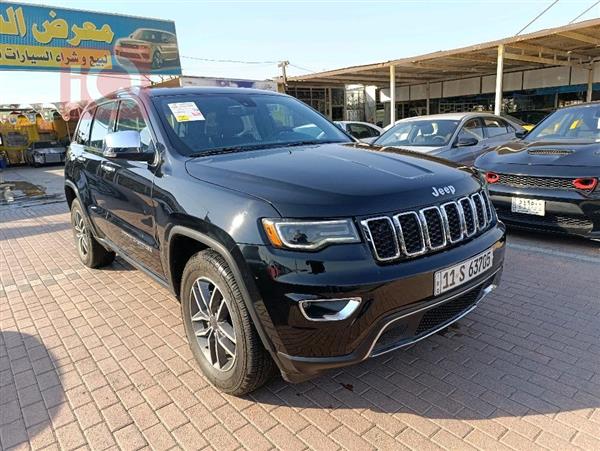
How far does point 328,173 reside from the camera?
2412 mm

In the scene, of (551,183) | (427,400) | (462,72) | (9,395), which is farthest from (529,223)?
(462,72)

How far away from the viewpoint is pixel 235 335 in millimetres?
2324

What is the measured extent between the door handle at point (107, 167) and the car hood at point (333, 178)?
119 centimetres

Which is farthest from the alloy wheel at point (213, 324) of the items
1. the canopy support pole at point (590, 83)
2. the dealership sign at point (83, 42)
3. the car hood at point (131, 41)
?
the car hood at point (131, 41)

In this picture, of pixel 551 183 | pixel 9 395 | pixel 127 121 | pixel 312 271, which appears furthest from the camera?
pixel 551 183

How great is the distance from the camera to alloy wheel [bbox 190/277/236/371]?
2459mm

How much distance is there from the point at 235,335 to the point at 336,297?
673 mm

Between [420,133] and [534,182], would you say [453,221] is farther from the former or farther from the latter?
[420,133]

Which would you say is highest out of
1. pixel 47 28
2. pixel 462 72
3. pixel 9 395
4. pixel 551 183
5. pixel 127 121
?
pixel 47 28

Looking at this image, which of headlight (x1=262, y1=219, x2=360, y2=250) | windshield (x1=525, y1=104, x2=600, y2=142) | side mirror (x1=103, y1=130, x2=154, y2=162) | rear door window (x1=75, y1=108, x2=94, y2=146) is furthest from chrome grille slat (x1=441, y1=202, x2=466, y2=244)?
windshield (x1=525, y1=104, x2=600, y2=142)

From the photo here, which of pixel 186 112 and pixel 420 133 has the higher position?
pixel 186 112

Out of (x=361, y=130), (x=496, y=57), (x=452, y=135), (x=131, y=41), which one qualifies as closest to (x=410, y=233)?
(x=452, y=135)

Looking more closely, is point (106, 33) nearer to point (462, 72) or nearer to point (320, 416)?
point (462, 72)

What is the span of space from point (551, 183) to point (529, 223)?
530mm
